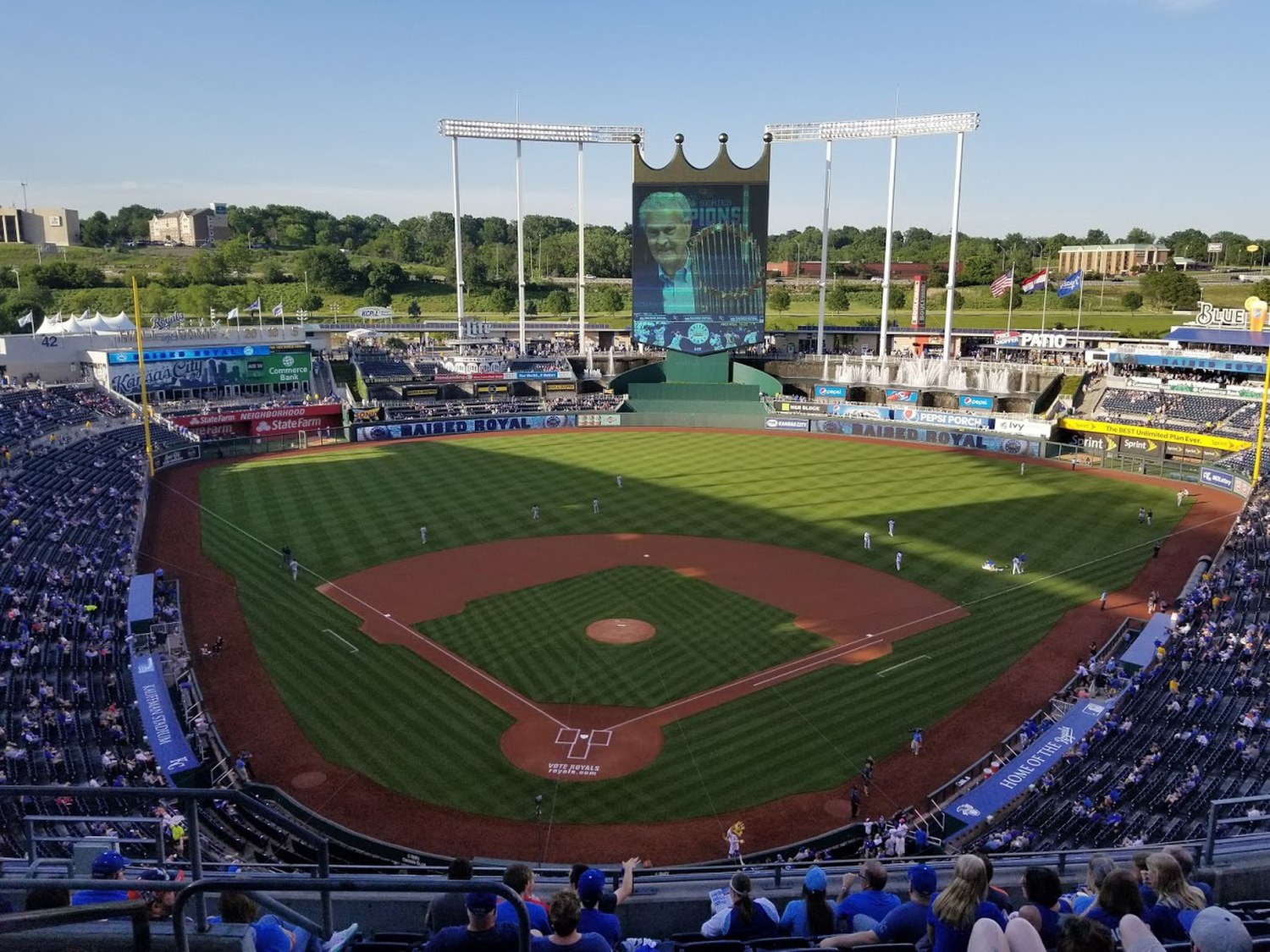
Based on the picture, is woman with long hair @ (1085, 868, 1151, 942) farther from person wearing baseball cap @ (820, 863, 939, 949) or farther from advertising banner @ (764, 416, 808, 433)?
advertising banner @ (764, 416, 808, 433)

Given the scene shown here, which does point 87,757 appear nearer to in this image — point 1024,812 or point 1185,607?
point 1024,812

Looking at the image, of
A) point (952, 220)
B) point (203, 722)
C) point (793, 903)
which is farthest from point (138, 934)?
point (952, 220)

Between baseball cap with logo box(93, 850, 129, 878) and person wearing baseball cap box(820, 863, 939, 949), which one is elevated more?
baseball cap with logo box(93, 850, 129, 878)

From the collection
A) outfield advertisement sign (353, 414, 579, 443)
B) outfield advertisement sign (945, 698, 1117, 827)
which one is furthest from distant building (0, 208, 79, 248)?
outfield advertisement sign (945, 698, 1117, 827)

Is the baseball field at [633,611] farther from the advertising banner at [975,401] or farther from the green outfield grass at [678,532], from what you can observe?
the advertising banner at [975,401]

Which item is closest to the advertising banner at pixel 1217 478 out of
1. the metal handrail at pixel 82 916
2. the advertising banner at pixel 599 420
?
the advertising banner at pixel 599 420
